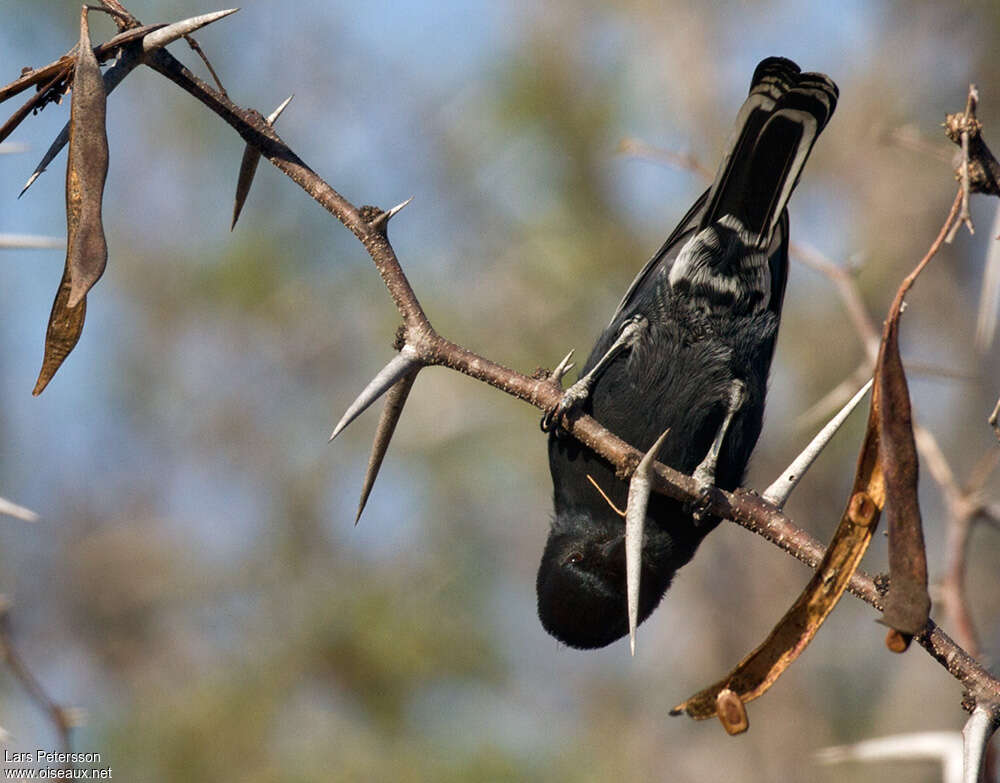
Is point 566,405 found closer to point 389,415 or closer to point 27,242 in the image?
point 389,415

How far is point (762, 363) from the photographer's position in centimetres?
408

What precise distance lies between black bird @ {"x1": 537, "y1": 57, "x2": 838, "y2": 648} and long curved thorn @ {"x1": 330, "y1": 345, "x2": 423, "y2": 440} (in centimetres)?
153

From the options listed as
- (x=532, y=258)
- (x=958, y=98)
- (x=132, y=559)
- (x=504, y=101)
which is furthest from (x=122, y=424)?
(x=958, y=98)

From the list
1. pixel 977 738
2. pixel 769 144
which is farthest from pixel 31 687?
pixel 769 144

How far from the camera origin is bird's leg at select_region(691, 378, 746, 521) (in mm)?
3752

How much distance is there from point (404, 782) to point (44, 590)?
3.43m

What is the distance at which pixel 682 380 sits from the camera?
3.89 metres

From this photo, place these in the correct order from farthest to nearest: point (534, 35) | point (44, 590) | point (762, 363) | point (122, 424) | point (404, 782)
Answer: point (534, 35)
point (122, 424)
point (44, 590)
point (404, 782)
point (762, 363)

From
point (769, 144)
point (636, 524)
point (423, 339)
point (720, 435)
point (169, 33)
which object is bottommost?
point (636, 524)

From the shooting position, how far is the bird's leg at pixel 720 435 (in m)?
3.75

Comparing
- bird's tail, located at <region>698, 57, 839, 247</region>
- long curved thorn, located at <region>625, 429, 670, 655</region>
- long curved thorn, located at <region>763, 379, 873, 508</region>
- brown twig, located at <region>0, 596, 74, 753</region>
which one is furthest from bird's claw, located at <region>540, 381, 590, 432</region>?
brown twig, located at <region>0, 596, 74, 753</region>

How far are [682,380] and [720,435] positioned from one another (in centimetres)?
23

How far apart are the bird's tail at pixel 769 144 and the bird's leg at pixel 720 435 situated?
0.55 meters

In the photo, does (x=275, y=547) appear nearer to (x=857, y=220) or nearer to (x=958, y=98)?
(x=857, y=220)
